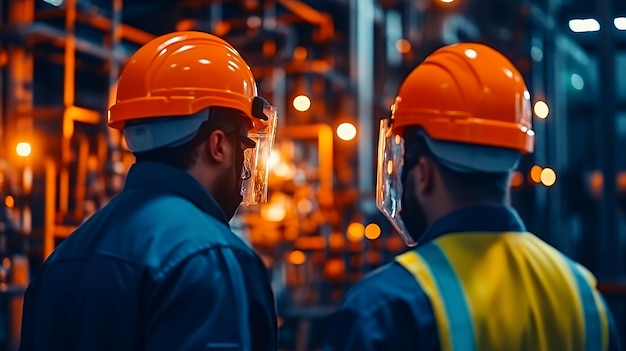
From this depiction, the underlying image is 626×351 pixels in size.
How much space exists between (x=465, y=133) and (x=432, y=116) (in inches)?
3.7

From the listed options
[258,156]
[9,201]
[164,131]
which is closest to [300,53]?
[9,201]

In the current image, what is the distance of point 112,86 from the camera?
21.8 ft

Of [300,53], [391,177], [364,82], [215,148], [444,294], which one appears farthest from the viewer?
[300,53]

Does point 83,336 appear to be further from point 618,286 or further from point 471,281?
point 618,286

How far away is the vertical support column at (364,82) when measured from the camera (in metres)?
8.32

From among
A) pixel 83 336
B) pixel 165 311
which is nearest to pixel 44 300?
pixel 83 336

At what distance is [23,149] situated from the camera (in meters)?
6.02

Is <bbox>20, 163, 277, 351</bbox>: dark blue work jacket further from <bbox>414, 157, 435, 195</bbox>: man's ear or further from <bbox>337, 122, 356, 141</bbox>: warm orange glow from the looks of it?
<bbox>337, 122, 356, 141</bbox>: warm orange glow

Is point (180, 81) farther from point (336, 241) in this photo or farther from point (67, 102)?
point (336, 241)

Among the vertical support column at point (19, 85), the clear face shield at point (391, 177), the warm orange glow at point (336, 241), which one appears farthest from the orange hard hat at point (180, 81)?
the warm orange glow at point (336, 241)

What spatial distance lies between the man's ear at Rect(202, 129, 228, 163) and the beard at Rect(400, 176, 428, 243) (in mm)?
430

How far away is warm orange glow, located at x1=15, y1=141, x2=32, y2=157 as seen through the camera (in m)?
5.99

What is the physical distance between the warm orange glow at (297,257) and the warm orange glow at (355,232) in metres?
0.44

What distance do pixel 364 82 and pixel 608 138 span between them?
293 centimetres
